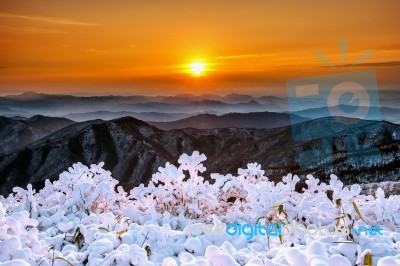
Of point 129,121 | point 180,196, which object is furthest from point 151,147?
point 180,196

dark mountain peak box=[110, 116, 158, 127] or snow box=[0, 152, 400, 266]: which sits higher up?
dark mountain peak box=[110, 116, 158, 127]

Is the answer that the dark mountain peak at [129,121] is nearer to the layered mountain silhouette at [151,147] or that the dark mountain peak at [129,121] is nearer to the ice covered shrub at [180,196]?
the layered mountain silhouette at [151,147]

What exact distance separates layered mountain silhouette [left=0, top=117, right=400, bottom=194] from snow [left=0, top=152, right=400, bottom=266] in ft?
318

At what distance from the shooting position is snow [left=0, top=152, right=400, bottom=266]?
3.97 meters

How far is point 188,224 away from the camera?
647 cm

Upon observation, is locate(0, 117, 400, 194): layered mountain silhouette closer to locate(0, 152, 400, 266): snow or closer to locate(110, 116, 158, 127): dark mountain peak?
locate(110, 116, 158, 127): dark mountain peak

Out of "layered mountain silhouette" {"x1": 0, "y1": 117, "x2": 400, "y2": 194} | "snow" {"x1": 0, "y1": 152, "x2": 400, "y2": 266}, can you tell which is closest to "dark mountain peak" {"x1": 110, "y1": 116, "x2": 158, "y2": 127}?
"layered mountain silhouette" {"x1": 0, "y1": 117, "x2": 400, "y2": 194}

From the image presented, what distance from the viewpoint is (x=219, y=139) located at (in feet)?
600

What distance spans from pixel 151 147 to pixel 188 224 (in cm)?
14896

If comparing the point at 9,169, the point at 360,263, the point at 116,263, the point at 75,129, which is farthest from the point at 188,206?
the point at 75,129

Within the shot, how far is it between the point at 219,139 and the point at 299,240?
17808 centimetres

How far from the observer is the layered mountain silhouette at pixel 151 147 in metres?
124

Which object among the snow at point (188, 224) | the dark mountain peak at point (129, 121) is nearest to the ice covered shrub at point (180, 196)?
the snow at point (188, 224)

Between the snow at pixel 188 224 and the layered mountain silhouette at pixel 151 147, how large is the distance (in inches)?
3817
